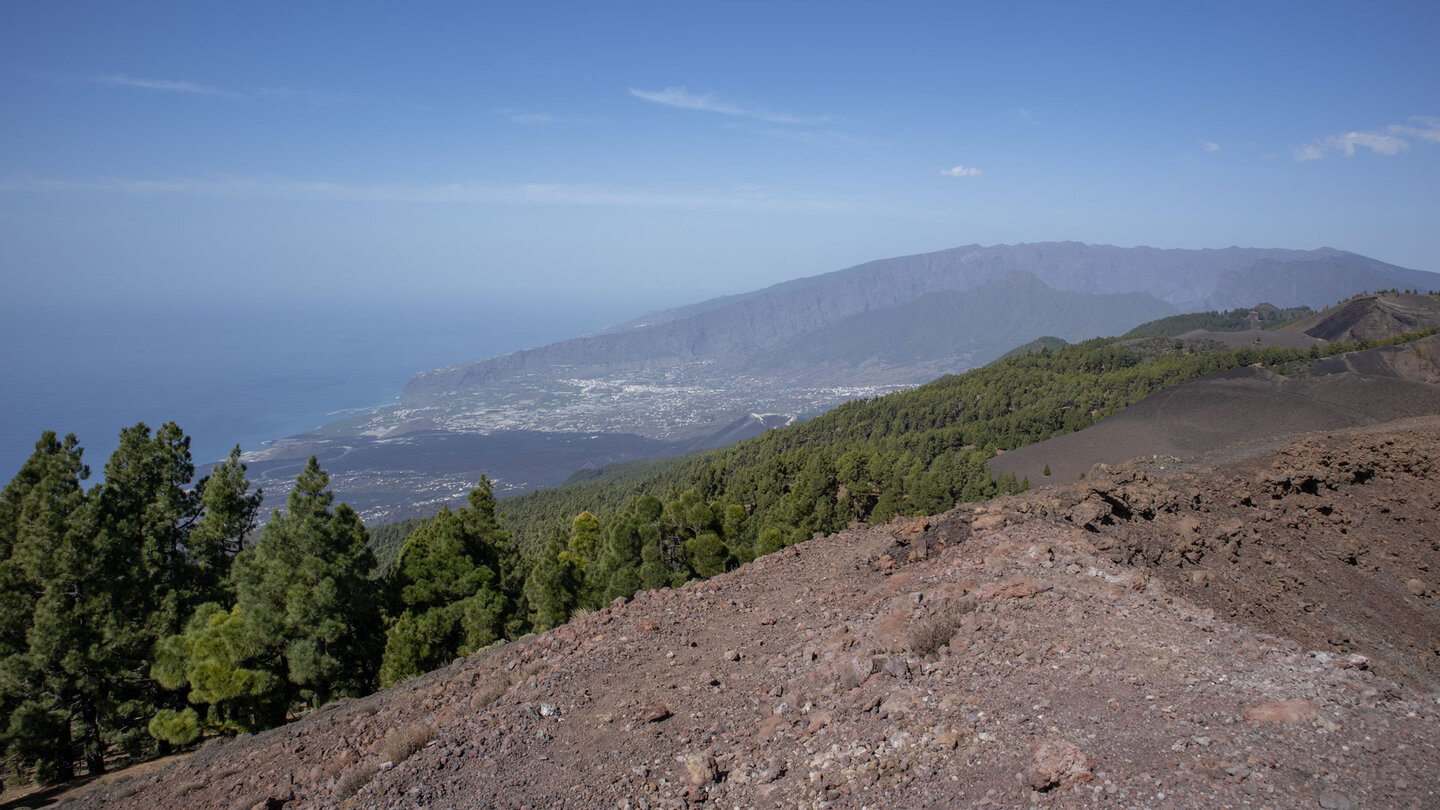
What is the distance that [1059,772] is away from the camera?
5.96 metres

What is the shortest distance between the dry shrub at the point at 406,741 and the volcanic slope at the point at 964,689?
48mm

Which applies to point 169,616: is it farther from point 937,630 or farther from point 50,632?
point 937,630

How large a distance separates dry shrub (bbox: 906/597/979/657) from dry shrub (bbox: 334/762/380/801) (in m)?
6.89

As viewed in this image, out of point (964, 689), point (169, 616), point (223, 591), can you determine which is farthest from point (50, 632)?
point (964, 689)

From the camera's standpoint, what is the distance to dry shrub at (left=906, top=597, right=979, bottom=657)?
341 inches

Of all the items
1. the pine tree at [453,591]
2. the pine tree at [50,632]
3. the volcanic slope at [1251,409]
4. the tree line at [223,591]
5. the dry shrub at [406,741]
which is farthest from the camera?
the volcanic slope at [1251,409]

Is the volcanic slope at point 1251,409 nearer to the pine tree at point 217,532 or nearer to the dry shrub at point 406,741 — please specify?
the pine tree at point 217,532

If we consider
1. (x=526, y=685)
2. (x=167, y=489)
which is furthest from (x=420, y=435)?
(x=526, y=685)

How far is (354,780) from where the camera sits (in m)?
8.45

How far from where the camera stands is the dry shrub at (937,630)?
28.4 ft

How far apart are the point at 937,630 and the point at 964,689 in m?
1.21

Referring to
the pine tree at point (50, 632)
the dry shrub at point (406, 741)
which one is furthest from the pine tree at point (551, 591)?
the dry shrub at point (406, 741)

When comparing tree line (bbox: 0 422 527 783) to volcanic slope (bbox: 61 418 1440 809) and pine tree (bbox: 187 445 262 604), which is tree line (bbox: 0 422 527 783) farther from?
volcanic slope (bbox: 61 418 1440 809)

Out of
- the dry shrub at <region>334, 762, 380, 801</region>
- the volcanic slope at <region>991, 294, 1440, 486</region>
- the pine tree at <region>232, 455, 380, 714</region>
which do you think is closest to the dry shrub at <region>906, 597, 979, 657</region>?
the dry shrub at <region>334, 762, 380, 801</region>
